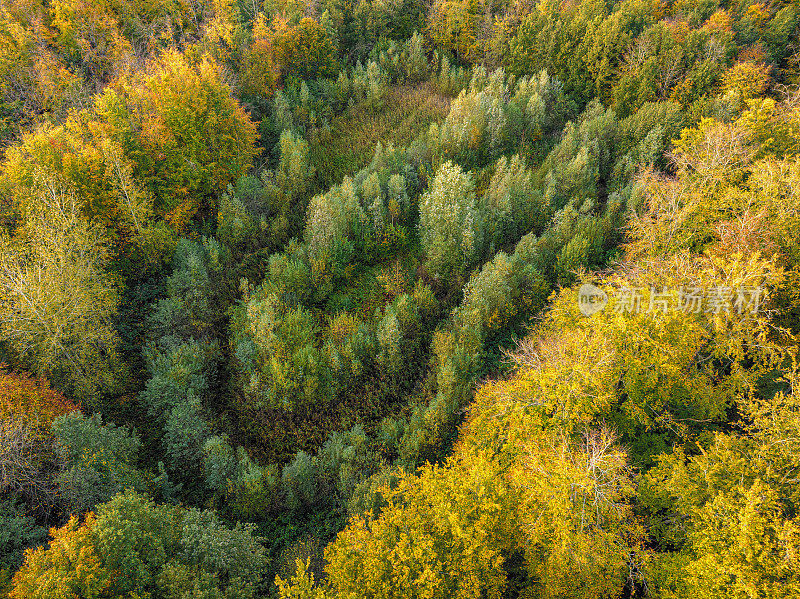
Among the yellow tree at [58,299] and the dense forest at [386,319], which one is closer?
the dense forest at [386,319]

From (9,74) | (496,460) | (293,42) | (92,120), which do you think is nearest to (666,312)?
(496,460)

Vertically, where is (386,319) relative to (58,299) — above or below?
below

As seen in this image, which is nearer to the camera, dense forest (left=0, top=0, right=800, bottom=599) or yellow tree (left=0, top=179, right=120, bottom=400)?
dense forest (left=0, top=0, right=800, bottom=599)

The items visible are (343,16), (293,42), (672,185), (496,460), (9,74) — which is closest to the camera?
(496,460)

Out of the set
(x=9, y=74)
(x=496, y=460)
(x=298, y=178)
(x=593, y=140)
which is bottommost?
(x=496, y=460)

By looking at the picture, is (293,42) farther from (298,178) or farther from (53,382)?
(53,382)

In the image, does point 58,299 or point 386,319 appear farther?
point 386,319

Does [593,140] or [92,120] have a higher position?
[92,120]

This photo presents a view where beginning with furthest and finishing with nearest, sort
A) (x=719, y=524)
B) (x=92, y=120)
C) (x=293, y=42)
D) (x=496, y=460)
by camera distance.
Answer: (x=293, y=42) → (x=92, y=120) → (x=496, y=460) → (x=719, y=524)
